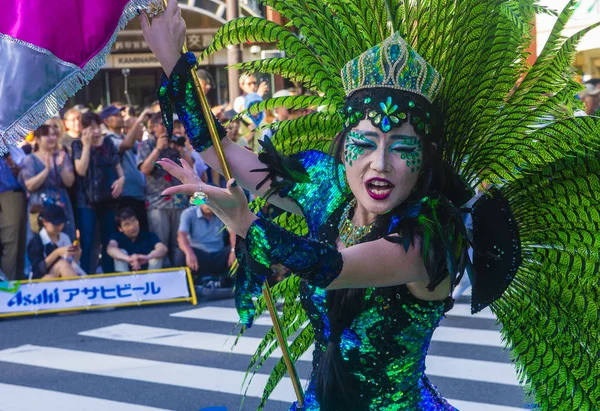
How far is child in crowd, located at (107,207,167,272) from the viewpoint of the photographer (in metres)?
8.28

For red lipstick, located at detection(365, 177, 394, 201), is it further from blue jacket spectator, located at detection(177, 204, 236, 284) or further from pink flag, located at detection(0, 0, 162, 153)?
blue jacket spectator, located at detection(177, 204, 236, 284)

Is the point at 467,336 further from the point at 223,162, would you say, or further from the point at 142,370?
the point at 223,162

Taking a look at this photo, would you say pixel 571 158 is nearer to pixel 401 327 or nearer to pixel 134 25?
pixel 401 327

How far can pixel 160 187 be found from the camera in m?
8.49

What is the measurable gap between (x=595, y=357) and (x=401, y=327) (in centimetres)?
51

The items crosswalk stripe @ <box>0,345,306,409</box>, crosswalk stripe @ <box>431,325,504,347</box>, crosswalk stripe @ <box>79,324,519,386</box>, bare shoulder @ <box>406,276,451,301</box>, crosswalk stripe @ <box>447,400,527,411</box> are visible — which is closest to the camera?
bare shoulder @ <box>406,276,451,301</box>

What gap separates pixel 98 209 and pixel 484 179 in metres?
6.42

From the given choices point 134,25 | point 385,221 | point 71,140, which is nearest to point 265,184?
point 385,221

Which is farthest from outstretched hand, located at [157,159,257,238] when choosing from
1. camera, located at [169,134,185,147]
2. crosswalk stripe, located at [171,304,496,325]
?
camera, located at [169,134,185,147]

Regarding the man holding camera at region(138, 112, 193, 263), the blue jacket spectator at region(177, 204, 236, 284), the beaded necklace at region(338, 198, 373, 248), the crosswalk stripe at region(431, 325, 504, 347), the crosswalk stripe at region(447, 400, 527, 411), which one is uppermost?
the beaded necklace at region(338, 198, 373, 248)

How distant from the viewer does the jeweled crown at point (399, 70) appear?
2188 millimetres

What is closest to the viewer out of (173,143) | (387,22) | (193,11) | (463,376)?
(387,22)

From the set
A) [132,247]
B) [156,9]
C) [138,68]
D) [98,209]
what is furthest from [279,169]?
[138,68]

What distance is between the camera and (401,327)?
224 cm
